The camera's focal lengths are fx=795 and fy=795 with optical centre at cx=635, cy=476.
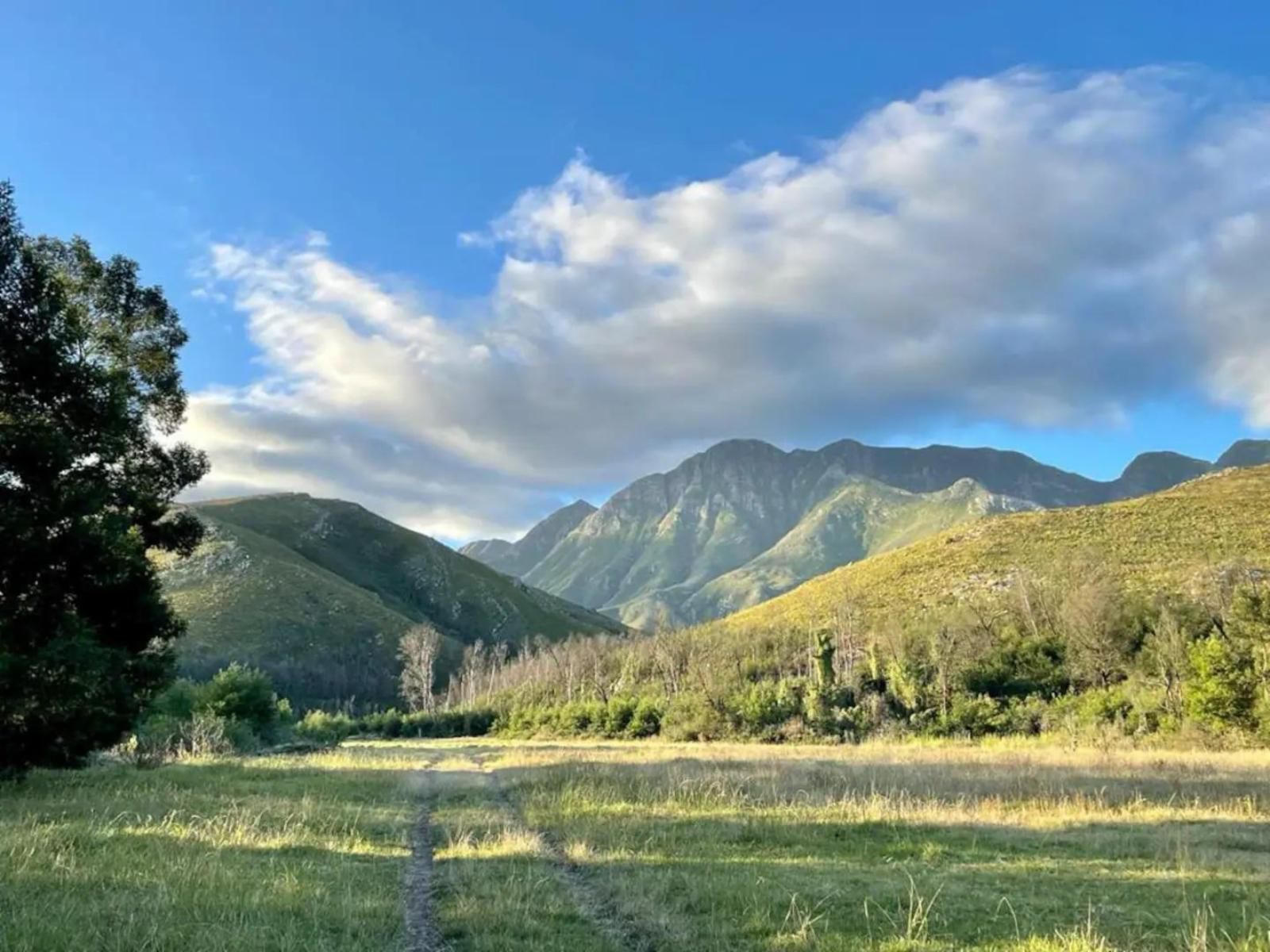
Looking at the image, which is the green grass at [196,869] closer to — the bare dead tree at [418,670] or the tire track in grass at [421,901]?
the tire track in grass at [421,901]

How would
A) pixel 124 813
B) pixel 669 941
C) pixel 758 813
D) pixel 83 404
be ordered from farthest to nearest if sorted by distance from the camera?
pixel 83 404, pixel 758 813, pixel 124 813, pixel 669 941

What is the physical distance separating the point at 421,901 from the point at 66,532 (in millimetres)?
14821

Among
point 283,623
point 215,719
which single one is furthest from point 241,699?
point 283,623

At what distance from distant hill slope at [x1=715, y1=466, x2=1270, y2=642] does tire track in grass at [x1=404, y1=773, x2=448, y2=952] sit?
73.3 metres

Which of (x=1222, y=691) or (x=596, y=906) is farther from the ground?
(x=596, y=906)

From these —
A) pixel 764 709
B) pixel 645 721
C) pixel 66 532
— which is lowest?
pixel 645 721

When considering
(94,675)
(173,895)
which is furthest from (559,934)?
(94,675)

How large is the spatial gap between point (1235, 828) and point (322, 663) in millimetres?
148499

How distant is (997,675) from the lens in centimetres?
6562

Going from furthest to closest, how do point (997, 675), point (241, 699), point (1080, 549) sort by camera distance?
point (1080, 549)
point (997, 675)
point (241, 699)

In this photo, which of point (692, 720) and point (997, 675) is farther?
point (692, 720)

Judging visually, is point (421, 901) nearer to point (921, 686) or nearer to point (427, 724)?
point (921, 686)

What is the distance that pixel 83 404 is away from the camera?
2027cm

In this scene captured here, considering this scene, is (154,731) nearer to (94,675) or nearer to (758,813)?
(94,675)
